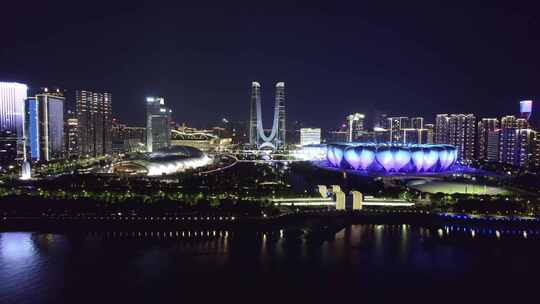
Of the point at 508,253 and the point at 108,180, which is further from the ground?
the point at 108,180

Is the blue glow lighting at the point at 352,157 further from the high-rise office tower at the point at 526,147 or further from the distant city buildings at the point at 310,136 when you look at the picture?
the distant city buildings at the point at 310,136

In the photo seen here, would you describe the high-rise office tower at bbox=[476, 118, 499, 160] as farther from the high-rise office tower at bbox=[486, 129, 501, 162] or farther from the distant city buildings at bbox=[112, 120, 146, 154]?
the distant city buildings at bbox=[112, 120, 146, 154]

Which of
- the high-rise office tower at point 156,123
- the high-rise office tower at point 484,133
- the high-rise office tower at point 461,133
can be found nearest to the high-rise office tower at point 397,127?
the high-rise office tower at point 461,133

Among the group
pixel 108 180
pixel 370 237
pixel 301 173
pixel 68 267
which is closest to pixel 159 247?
pixel 68 267

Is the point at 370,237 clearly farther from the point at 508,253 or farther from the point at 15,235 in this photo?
the point at 15,235

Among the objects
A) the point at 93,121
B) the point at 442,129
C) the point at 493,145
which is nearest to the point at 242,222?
the point at 493,145

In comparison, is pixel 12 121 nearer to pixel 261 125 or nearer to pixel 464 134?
pixel 261 125

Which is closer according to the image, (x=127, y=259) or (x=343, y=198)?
(x=127, y=259)
